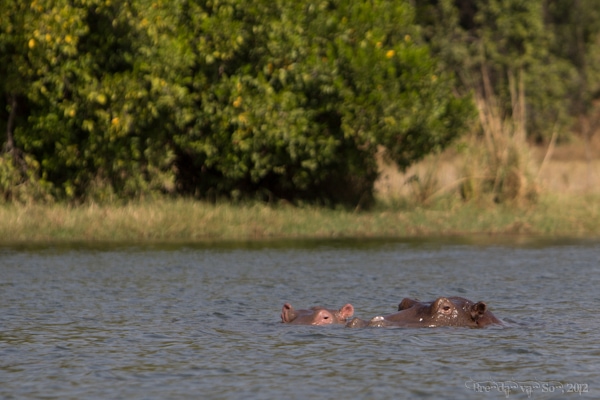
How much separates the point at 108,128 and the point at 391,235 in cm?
485

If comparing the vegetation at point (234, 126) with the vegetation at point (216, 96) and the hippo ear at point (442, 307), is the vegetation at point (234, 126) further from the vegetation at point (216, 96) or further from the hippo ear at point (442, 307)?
the hippo ear at point (442, 307)

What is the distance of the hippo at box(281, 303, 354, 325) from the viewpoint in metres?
8.98

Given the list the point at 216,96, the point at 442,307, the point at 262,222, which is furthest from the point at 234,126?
the point at 442,307

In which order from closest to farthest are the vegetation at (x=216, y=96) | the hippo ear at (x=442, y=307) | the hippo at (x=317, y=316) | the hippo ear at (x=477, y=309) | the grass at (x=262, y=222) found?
1. the hippo ear at (x=477, y=309)
2. the hippo ear at (x=442, y=307)
3. the hippo at (x=317, y=316)
4. the grass at (x=262, y=222)
5. the vegetation at (x=216, y=96)

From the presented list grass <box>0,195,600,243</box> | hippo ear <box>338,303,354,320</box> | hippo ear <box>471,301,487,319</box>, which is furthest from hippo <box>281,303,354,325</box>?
grass <box>0,195,600,243</box>

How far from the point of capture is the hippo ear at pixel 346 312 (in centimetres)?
899

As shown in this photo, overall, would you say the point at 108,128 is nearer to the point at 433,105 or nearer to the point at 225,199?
the point at 225,199

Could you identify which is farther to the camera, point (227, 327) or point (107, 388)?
point (227, 327)

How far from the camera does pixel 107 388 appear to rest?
6.91 m

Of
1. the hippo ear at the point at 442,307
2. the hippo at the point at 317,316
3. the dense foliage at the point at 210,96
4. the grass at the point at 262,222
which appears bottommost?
the grass at the point at 262,222

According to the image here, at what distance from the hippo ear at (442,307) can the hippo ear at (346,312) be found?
0.65 meters

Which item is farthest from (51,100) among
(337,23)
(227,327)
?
(227,327)

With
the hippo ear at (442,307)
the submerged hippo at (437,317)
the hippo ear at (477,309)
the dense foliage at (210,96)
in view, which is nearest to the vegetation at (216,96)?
the dense foliage at (210,96)

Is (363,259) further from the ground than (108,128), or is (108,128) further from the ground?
(108,128)
